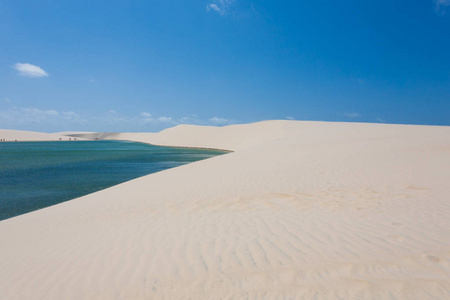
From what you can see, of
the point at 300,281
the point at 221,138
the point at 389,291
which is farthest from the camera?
the point at 221,138

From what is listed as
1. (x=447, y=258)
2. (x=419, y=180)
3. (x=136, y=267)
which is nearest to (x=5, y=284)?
(x=136, y=267)

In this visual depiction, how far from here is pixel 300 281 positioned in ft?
9.11

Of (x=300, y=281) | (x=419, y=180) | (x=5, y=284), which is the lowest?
(x=5, y=284)

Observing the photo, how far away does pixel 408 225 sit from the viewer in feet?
14.1

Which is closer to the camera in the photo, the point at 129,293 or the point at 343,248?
the point at 129,293

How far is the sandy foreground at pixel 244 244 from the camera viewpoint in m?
2.78

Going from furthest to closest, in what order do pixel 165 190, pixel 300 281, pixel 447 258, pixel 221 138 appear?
pixel 221 138 < pixel 165 190 < pixel 447 258 < pixel 300 281

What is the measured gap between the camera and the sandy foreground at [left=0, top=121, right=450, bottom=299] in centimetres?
278

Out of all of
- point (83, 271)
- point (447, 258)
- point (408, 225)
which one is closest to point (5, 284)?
point (83, 271)

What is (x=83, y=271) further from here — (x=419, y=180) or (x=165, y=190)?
(x=419, y=180)

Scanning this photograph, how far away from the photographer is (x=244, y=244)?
3824 millimetres

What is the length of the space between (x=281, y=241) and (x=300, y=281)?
3.57 ft

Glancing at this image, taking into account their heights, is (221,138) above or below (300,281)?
above

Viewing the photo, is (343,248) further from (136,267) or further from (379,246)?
(136,267)
